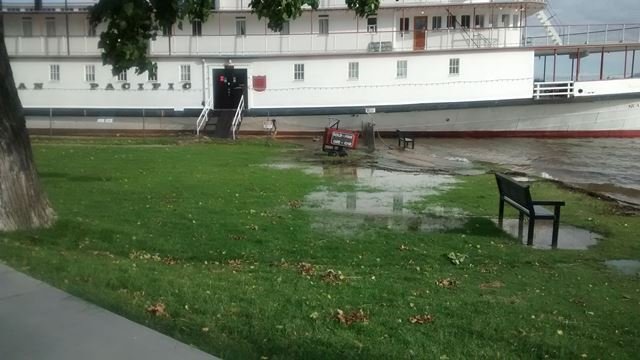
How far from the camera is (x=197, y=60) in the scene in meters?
34.4

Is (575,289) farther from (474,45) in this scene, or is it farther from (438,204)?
(474,45)

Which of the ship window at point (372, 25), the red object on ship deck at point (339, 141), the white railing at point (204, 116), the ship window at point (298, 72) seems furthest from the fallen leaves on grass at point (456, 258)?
the ship window at point (372, 25)

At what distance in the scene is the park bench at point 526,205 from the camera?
32.5 ft

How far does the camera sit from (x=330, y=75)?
34.0 m

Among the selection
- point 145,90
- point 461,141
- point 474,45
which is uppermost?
point 474,45

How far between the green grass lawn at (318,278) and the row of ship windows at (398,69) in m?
21.1

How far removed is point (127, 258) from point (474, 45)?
98.1ft

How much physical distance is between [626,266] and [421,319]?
424cm

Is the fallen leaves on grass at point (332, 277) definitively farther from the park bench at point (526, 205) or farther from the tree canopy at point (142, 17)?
the park bench at point (526, 205)

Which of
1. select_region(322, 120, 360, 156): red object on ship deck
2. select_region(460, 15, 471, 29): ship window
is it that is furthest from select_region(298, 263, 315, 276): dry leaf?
select_region(460, 15, 471, 29): ship window

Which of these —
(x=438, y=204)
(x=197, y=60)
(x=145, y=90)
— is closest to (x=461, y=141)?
(x=197, y=60)

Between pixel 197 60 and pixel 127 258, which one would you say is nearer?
pixel 127 258

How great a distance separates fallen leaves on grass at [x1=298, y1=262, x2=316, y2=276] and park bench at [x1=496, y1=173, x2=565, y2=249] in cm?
379

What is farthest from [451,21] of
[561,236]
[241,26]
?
[561,236]
